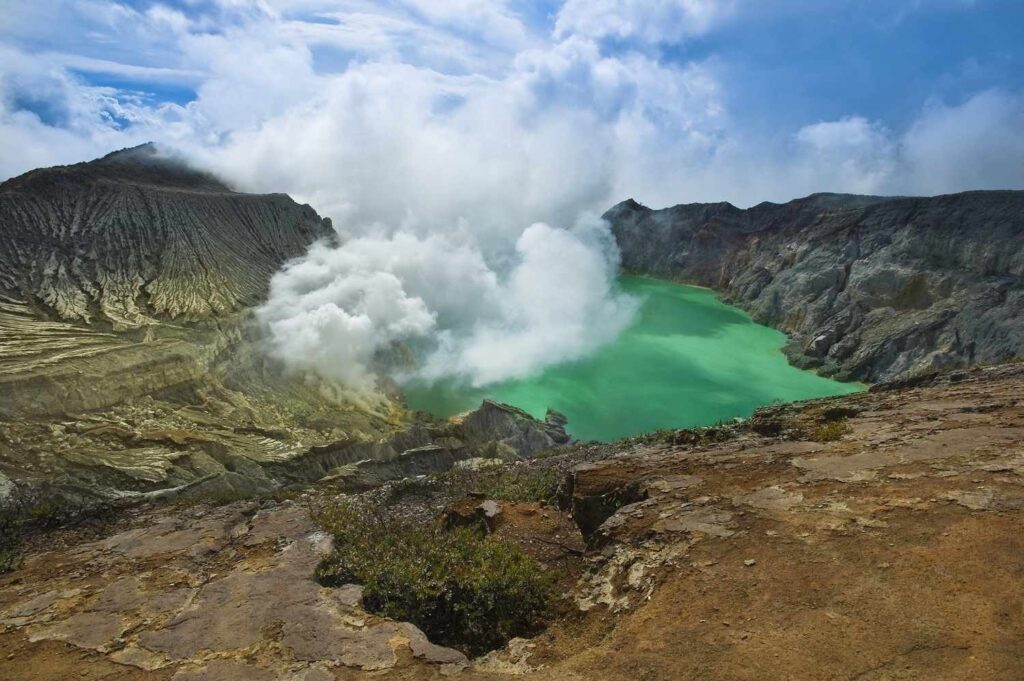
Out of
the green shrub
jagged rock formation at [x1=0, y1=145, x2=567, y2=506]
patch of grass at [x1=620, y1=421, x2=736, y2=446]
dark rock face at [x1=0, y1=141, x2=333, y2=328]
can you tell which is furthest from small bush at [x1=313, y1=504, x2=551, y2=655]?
dark rock face at [x1=0, y1=141, x2=333, y2=328]

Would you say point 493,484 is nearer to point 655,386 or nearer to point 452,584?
point 452,584

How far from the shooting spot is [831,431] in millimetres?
9820

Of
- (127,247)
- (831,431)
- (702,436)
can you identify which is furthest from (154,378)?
(831,431)

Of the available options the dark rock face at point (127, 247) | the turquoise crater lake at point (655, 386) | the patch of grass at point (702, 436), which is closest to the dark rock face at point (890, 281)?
the turquoise crater lake at point (655, 386)

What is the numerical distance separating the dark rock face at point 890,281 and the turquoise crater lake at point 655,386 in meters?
4.04

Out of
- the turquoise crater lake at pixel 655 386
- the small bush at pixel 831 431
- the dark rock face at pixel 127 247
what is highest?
the dark rock face at pixel 127 247

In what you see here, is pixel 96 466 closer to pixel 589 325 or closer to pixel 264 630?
pixel 264 630

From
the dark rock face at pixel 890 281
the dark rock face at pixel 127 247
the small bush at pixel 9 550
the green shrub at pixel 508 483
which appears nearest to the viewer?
the small bush at pixel 9 550

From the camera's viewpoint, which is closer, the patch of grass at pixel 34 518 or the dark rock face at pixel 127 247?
the patch of grass at pixel 34 518

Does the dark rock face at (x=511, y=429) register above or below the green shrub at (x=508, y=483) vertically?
below

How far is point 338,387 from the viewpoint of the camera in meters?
27.4

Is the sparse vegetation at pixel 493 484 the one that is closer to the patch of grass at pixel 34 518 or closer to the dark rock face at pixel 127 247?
the patch of grass at pixel 34 518

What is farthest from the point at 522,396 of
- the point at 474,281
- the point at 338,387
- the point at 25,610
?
the point at 25,610

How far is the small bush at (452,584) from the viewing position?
686 cm
